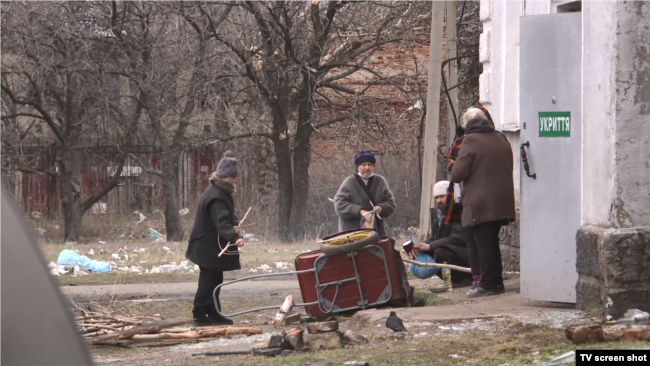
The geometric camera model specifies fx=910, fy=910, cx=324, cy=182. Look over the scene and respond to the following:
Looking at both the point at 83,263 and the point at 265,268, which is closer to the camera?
the point at 265,268

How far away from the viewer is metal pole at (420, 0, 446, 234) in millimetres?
13781

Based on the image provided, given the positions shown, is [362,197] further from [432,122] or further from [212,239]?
[432,122]

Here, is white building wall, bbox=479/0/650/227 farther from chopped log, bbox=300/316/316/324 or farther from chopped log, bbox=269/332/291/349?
chopped log, bbox=300/316/316/324

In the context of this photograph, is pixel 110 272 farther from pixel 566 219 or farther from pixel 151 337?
pixel 566 219

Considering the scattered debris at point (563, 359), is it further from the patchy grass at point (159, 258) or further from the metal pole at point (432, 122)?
the patchy grass at point (159, 258)

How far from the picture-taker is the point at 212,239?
358 inches

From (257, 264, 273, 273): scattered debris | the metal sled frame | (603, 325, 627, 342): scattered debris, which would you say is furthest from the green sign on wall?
(257, 264, 273, 273): scattered debris

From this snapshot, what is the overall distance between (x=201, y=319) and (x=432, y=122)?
6.00m

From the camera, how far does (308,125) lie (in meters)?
22.4

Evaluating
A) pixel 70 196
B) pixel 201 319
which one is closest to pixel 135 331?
pixel 201 319

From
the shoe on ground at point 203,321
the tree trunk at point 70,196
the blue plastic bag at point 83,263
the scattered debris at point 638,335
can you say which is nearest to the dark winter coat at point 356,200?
the shoe on ground at point 203,321

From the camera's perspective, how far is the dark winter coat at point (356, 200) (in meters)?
10.8

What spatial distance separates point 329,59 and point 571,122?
1442 cm

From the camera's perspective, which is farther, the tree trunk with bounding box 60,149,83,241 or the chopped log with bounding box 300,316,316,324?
the tree trunk with bounding box 60,149,83,241
